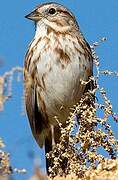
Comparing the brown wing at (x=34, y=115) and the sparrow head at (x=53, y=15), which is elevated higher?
the sparrow head at (x=53, y=15)

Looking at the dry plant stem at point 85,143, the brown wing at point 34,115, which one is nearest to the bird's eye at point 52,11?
the brown wing at point 34,115

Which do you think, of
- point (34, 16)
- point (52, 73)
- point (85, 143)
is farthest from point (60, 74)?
point (85, 143)

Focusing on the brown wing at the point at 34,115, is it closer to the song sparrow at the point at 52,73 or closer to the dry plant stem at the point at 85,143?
the song sparrow at the point at 52,73

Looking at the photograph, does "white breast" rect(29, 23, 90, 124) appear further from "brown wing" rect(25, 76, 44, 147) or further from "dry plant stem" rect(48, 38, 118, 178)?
"dry plant stem" rect(48, 38, 118, 178)

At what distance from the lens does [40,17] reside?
6375mm

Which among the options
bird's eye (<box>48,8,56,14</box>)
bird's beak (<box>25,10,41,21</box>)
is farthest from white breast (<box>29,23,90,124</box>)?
bird's eye (<box>48,8,56,14</box>)

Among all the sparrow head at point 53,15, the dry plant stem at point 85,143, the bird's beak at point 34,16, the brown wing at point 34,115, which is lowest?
Result: the dry plant stem at point 85,143

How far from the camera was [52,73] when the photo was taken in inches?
230

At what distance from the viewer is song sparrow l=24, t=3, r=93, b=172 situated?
586 cm

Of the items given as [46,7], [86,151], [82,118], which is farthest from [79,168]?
[46,7]

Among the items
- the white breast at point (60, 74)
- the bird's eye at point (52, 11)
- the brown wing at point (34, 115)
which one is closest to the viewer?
the white breast at point (60, 74)

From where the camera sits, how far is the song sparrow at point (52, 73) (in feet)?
19.2

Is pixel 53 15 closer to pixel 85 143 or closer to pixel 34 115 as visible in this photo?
Result: pixel 34 115

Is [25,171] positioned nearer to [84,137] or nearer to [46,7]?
[84,137]
